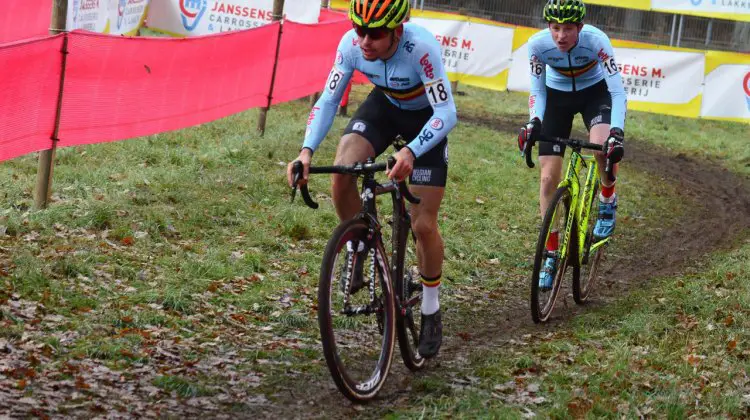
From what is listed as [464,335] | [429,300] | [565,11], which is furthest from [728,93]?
[429,300]

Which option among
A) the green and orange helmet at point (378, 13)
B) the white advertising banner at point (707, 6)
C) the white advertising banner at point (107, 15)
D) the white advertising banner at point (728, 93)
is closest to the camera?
the green and orange helmet at point (378, 13)

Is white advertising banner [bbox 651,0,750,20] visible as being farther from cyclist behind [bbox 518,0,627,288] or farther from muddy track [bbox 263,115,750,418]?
cyclist behind [bbox 518,0,627,288]

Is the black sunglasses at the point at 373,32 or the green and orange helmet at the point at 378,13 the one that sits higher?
the green and orange helmet at the point at 378,13

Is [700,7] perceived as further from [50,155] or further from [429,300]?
[429,300]

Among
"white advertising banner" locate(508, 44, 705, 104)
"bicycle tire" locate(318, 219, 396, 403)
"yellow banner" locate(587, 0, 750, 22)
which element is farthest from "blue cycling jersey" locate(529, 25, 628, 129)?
"yellow banner" locate(587, 0, 750, 22)

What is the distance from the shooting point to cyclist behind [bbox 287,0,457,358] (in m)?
5.47

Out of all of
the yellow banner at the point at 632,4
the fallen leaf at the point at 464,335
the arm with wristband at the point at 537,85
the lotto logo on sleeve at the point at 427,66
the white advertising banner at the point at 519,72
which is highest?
the yellow banner at the point at 632,4

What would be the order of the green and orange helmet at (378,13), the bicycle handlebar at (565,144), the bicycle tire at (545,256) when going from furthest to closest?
the bicycle handlebar at (565,144)
the bicycle tire at (545,256)
the green and orange helmet at (378,13)

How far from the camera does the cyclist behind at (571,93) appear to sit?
25.0 ft

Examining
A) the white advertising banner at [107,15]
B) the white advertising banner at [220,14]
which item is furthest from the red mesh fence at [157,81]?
the white advertising banner at [220,14]

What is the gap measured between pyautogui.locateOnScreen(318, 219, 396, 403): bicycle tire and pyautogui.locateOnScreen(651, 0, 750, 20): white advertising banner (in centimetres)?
1701

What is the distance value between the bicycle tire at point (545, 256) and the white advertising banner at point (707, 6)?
49.5 feet

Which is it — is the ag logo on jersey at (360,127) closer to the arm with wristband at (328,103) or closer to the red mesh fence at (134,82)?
the arm with wristband at (328,103)

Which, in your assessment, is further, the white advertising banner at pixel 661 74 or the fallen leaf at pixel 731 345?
the white advertising banner at pixel 661 74
